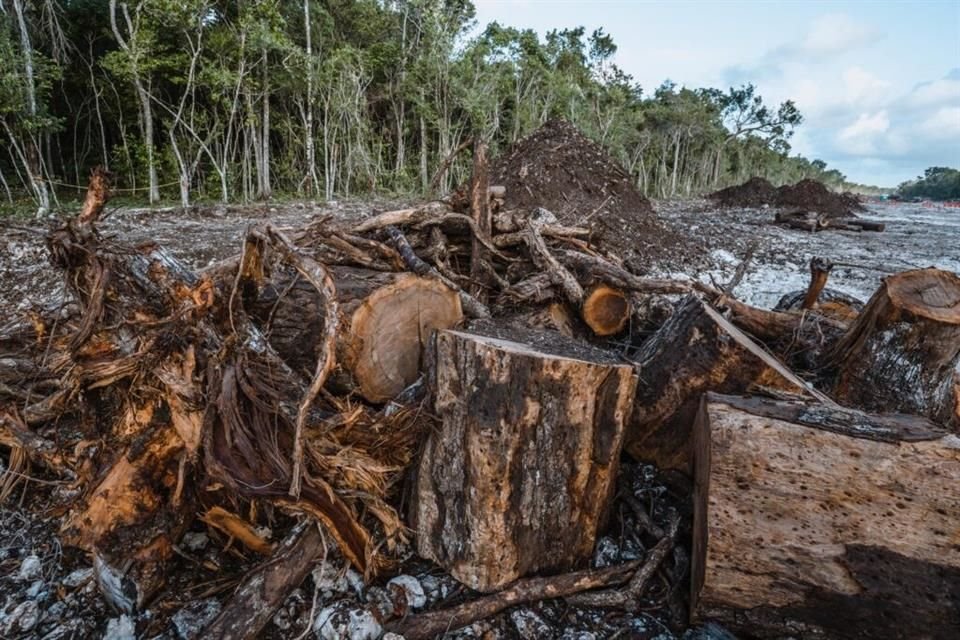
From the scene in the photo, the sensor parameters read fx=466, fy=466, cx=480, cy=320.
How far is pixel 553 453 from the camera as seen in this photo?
1874 mm

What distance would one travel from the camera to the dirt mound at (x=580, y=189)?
762 cm

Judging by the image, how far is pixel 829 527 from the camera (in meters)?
1.60

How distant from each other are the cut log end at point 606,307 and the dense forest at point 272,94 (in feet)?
22.5

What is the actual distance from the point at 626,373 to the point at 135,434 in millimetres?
2036

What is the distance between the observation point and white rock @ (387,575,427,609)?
1866 mm

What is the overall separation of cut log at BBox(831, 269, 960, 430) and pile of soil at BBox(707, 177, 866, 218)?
19.4 meters

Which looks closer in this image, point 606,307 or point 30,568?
point 30,568

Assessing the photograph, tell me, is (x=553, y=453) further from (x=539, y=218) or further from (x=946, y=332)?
(x=539, y=218)

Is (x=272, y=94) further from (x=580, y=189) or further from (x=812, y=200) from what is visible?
(x=812, y=200)

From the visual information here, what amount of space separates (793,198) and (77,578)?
2623 centimetres

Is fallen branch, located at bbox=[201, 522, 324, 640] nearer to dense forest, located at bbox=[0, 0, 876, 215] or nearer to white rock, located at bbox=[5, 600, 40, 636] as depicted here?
white rock, located at bbox=[5, 600, 40, 636]

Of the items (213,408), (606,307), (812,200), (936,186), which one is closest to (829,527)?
(606,307)

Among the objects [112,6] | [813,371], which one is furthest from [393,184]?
[813,371]

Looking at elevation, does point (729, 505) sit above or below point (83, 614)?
above
